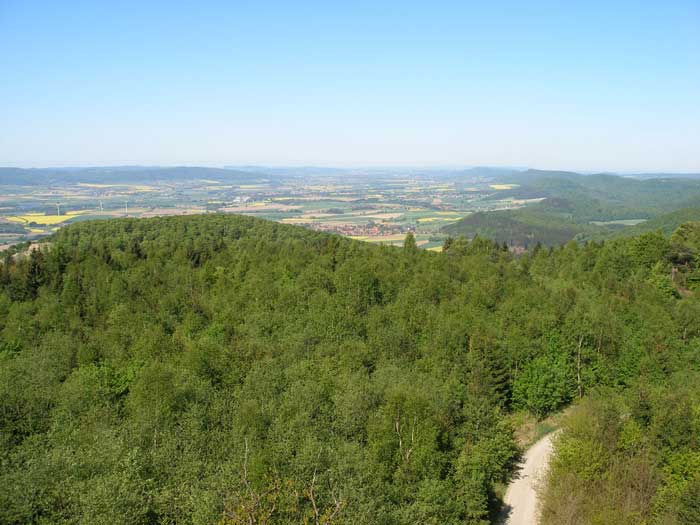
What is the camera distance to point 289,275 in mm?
45156

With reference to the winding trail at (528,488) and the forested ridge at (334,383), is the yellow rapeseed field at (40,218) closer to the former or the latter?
the forested ridge at (334,383)

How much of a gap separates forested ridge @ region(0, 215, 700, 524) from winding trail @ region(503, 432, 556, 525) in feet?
2.26

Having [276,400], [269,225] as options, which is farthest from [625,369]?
[269,225]

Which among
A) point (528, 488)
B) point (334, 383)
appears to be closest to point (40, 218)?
point (334, 383)

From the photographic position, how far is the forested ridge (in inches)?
647

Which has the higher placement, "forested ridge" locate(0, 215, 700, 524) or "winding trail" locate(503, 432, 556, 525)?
"forested ridge" locate(0, 215, 700, 524)

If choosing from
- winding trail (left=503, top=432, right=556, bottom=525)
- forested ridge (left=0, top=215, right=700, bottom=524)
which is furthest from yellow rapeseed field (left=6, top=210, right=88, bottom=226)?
winding trail (left=503, top=432, right=556, bottom=525)

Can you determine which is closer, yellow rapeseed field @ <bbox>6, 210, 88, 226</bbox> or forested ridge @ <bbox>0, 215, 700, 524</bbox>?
forested ridge @ <bbox>0, 215, 700, 524</bbox>

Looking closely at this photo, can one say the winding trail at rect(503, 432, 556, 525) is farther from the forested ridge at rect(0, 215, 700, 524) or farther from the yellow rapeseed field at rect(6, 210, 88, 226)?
the yellow rapeseed field at rect(6, 210, 88, 226)

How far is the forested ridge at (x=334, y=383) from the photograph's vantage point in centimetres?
1642

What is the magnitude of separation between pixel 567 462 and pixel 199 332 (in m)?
24.8

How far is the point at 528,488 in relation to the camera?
2477cm

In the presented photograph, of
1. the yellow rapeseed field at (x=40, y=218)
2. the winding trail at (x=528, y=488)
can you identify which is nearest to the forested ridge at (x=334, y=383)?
the winding trail at (x=528, y=488)

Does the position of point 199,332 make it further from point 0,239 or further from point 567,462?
point 0,239
